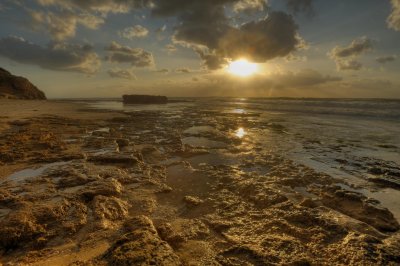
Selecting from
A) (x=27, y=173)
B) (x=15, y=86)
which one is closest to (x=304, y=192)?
(x=27, y=173)

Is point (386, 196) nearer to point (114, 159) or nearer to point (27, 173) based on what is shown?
point (114, 159)

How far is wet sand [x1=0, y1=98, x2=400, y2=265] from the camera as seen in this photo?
3209 millimetres

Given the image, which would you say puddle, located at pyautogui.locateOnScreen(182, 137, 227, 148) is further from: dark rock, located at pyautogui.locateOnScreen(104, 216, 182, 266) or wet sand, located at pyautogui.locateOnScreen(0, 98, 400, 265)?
dark rock, located at pyautogui.locateOnScreen(104, 216, 182, 266)

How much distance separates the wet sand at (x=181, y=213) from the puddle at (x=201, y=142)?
2438 mm

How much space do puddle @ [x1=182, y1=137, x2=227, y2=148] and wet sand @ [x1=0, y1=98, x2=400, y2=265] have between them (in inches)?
96.0

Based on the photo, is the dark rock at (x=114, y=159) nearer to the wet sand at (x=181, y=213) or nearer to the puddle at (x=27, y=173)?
the wet sand at (x=181, y=213)

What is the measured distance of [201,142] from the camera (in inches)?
444

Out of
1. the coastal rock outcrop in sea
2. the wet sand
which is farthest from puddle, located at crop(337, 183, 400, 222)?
the coastal rock outcrop in sea

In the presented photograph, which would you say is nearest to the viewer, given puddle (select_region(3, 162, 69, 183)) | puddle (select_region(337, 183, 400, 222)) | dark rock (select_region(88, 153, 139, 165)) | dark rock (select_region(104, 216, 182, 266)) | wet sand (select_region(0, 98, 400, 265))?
dark rock (select_region(104, 216, 182, 266))

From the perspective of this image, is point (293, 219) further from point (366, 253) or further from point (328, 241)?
point (366, 253)

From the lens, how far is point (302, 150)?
9.77 meters

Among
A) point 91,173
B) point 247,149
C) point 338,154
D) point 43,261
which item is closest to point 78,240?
point 43,261

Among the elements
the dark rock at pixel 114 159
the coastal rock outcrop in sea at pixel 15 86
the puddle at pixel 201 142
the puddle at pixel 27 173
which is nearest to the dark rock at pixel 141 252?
the puddle at pixel 27 173

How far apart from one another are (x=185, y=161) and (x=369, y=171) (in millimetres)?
5455
